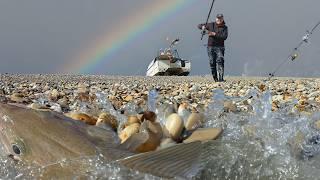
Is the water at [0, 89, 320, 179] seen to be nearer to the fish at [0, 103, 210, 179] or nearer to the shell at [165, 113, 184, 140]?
the fish at [0, 103, 210, 179]

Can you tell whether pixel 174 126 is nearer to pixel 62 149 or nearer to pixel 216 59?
pixel 62 149

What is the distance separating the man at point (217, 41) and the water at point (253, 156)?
963 centimetres

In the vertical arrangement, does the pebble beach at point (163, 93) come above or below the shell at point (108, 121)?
below

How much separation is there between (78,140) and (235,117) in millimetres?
1652

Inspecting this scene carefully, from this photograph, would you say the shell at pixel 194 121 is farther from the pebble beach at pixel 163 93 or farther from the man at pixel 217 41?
the man at pixel 217 41

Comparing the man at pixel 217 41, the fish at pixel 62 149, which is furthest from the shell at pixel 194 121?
the man at pixel 217 41

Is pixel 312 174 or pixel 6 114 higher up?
pixel 6 114

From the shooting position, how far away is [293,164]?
295cm

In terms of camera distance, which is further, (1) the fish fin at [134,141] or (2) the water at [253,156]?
(1) the fish fin at [134,141]

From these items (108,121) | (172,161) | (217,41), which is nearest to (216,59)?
(217,41)

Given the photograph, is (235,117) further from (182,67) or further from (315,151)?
(182,67)

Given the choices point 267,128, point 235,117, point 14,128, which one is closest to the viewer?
point 14,128

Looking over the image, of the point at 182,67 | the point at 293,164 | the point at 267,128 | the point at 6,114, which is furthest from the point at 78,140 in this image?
the point at 182,67

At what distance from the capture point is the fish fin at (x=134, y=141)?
2781 millimetres
